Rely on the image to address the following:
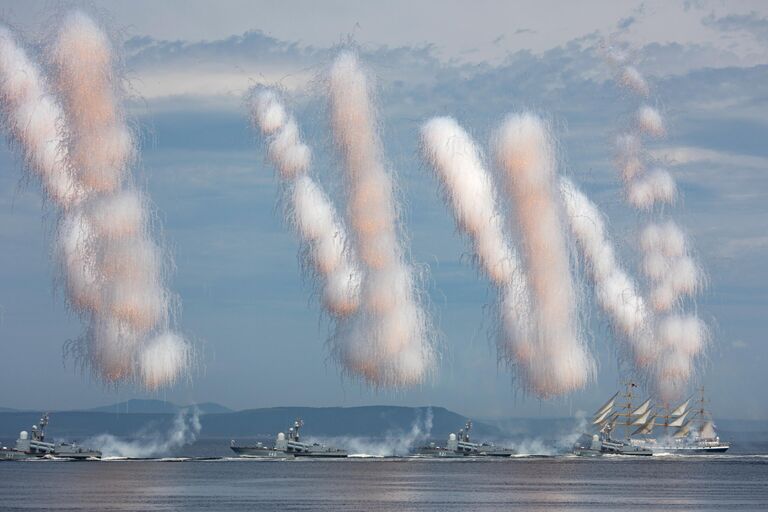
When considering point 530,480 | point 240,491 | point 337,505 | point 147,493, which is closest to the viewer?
point 337,505

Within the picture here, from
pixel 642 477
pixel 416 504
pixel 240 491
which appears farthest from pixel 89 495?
pixel 642 477

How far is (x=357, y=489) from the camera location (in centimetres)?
14850

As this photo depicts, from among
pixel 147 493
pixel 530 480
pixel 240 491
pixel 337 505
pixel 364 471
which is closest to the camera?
pixel 337 505

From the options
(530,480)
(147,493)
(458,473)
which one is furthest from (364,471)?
(147,493)

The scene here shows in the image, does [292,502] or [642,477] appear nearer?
[292,502]

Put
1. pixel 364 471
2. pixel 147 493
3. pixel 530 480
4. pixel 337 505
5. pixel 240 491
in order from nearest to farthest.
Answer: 1. pixel 337 505
2. pixel 147 493
3. pixel 240 491
4. pixel 530 480
5. pixel 364 471

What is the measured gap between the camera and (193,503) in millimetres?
127188

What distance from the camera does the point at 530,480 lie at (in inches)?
6836

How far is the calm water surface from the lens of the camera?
127 meters

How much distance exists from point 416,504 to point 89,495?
30586 mm

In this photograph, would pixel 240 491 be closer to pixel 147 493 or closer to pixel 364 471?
pixel 147 493

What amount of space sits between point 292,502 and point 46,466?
249 feet

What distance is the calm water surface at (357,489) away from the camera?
417 feet

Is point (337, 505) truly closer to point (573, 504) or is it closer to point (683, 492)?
point (573, 504)
